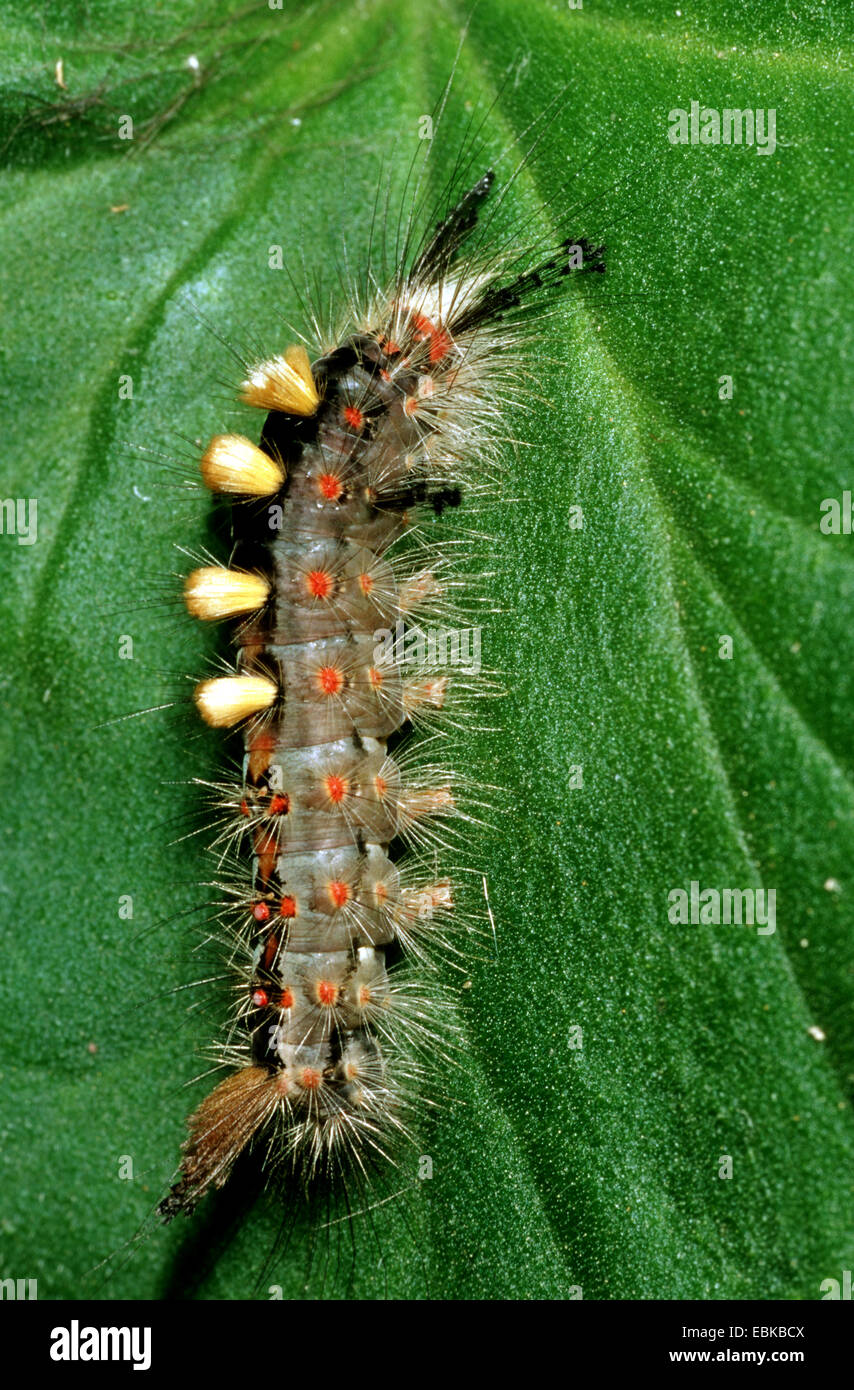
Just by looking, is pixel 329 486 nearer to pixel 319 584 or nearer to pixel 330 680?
pixel 319 584

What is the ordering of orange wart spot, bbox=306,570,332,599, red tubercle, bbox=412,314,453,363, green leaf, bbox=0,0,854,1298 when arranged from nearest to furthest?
green leaf, bbox=0,0,854,1298, orange wart spot, bbox=306,570,332,599, red tubercle, bbox=412,314,453,363

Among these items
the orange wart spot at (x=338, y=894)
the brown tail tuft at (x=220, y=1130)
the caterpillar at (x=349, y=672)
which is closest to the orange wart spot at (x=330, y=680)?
the caterpillar at (x=349, y=672)

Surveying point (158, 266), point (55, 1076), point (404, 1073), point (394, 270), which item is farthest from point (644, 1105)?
point (158, 266)

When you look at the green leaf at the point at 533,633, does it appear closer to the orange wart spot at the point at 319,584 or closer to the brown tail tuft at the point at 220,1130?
the brown tail tuft at the point at 220,1130

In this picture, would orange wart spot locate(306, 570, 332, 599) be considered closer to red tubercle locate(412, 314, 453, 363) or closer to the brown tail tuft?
red tubercle locate(412, 314, 453, 363)

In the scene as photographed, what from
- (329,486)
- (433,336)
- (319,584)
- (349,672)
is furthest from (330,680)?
(433,336)

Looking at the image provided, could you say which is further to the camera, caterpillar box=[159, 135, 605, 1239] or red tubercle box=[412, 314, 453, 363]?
red tubercle box=[412, 314, 453, 363]

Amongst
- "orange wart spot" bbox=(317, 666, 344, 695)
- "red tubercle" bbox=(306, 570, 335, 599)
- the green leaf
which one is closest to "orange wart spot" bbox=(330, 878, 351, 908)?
the green leaf
